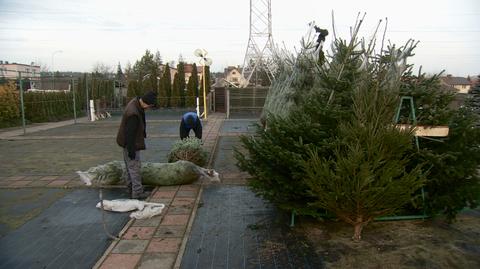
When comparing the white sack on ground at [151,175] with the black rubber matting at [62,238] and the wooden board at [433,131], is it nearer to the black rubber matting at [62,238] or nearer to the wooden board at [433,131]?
the black rubber matting at [62,238]

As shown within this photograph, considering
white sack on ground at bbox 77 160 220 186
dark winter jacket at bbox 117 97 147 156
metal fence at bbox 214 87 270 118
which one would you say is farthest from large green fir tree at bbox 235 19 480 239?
metal fence at bbox 214 87 270 118

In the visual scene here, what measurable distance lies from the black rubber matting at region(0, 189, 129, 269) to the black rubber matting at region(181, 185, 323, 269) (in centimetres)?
99

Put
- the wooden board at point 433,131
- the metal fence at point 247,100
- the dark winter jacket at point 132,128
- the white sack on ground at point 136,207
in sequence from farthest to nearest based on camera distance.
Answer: the metal fence at point 247,100
the dark winter jacket at point 132,128
the white sack on ground at point 136,207
the wooden board at point 433,131

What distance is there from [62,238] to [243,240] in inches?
79.1

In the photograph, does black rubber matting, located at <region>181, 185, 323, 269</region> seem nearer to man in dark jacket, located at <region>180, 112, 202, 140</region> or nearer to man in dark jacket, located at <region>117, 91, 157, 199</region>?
man in dark jacket, located at <region>117, 91, 157, 199</region>

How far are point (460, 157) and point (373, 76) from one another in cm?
136

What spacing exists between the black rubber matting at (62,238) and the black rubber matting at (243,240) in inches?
38.8

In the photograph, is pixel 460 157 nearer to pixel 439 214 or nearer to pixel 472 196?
pixel 472 196

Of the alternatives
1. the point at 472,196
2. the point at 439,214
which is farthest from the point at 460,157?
the point at 439,214

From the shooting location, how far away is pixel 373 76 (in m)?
4.29

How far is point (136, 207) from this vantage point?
16.5ft

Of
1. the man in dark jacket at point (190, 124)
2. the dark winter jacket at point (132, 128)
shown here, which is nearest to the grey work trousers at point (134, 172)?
the dark winter jacket at point (132, 128)

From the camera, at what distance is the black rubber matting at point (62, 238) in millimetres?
3650

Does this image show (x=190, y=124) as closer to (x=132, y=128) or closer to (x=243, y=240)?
(x=132, y=128)
